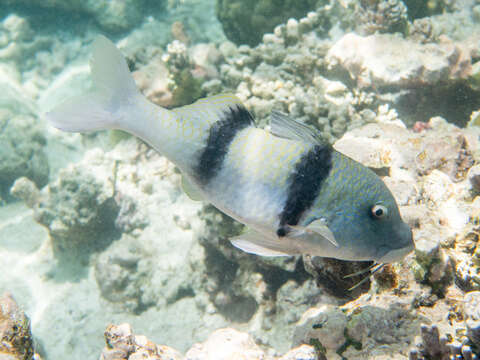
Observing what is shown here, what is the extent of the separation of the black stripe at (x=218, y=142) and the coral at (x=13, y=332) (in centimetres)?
248

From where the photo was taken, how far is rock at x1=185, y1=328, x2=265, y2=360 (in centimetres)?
253

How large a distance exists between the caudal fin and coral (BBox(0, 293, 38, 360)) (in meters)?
2.24

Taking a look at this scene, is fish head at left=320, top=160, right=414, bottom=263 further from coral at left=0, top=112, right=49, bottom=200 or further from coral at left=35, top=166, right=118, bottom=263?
coral at left=0, top=112, right=49, bottom=200

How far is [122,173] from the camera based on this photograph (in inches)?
262

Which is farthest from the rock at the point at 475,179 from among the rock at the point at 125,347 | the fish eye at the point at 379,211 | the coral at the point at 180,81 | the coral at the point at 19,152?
the coral at the point at 19,152

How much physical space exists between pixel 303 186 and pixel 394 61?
501 centimetres

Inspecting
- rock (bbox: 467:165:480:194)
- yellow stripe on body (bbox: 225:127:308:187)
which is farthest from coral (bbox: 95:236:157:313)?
rock (bbox: 467:165:480:194)

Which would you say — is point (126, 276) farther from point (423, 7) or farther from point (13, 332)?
point (423, 7)

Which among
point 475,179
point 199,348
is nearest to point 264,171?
point 199,348

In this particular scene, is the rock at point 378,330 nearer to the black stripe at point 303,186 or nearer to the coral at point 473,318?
the coral at point 473,318

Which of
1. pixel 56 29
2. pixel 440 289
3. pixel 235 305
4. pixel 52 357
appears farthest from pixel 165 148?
pixel 56 29

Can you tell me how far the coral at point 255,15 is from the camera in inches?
314

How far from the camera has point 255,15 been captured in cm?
818

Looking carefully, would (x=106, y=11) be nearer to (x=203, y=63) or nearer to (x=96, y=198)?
(x=203, y=63)
